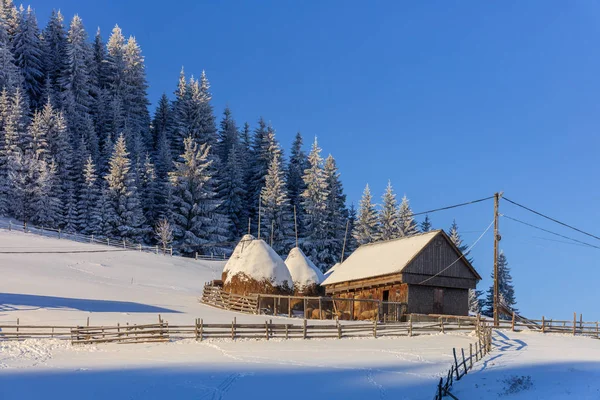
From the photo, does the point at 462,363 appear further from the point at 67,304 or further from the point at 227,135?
the point at 227,135

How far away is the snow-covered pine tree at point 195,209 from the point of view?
79.9m

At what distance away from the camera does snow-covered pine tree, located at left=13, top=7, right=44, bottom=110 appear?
97.1 meters

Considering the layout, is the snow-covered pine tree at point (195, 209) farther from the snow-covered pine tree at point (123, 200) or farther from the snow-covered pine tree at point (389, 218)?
the snow-covered pine tree at point (389, 218)

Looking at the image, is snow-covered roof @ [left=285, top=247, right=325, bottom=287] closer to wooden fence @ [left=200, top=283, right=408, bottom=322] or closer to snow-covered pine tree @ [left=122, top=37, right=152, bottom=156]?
wooden fence @ [left=200, top=283, right=408, bottom=322]

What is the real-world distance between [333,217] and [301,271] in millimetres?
29969

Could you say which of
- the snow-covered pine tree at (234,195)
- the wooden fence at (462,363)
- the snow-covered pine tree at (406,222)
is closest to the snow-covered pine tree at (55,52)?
the snow-covered pine tree at (234,195)

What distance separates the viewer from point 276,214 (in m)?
82.1

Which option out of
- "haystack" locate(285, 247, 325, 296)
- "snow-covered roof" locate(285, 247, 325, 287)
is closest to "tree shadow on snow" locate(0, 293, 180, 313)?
"haystack" locate(285, 247, 325, 296)

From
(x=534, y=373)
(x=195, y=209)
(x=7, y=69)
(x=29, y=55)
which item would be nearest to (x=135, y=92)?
(x=29, y=55)

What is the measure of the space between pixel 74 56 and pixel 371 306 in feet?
228

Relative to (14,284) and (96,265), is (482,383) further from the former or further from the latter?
(96,265)

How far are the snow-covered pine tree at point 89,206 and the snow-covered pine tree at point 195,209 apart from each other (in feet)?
30.8

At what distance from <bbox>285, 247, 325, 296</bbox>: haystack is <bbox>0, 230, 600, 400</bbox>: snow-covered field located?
9.25 meters

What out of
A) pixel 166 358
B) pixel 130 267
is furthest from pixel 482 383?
pixel 130 267
